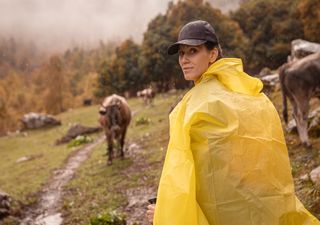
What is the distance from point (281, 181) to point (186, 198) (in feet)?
2.75

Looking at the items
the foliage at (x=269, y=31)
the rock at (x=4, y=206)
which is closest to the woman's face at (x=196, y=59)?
the rock at (x=4, y=206)

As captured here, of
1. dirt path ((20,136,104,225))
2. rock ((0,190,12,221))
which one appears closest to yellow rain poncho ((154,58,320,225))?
dirt path ((20,136,104,225))

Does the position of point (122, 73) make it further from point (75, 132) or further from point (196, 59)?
point (196, 59)

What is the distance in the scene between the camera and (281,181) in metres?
3.22

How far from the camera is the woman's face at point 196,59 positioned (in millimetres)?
3434

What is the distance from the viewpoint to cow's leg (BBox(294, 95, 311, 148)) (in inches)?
411

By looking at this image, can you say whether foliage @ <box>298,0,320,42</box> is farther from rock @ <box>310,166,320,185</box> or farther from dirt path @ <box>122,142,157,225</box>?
rock @ <box>310,166,320,185</box>

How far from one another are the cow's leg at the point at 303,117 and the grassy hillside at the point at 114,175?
0.30 metres

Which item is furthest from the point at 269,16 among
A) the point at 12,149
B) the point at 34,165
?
the point at 34,165

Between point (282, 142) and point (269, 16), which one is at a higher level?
point (269, 16)

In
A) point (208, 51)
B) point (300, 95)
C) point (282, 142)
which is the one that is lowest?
point (300, 95)

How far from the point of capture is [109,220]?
878 cm

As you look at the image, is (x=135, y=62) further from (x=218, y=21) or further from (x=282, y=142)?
(x=282, y=142)

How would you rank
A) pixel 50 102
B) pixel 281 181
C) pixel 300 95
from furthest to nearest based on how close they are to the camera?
pixel 50 102
pixel 300 95
pixel 281 181
